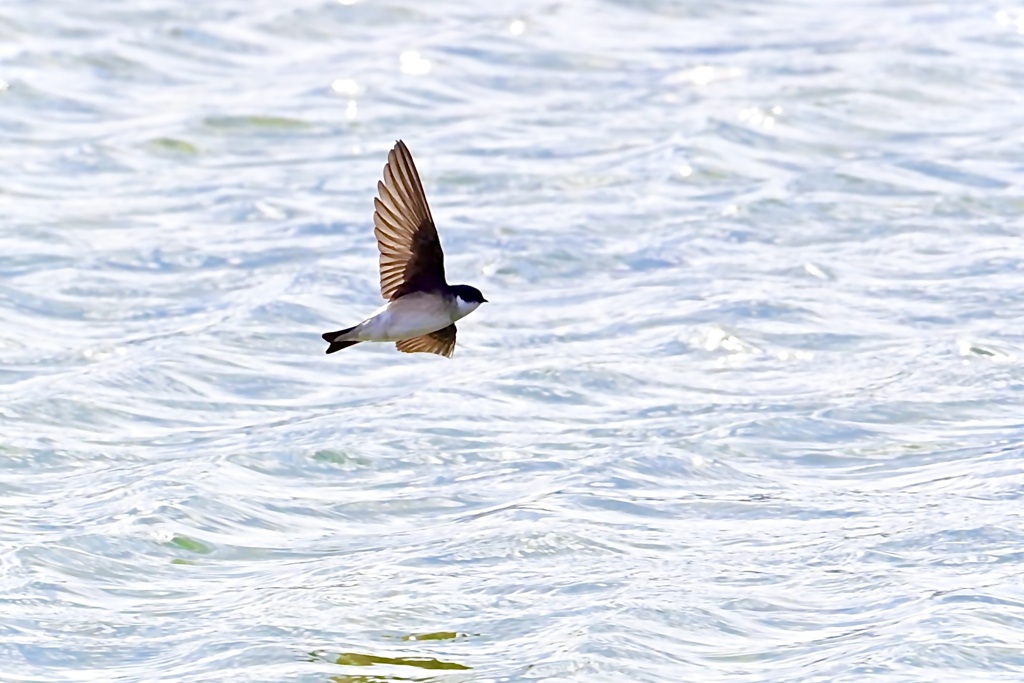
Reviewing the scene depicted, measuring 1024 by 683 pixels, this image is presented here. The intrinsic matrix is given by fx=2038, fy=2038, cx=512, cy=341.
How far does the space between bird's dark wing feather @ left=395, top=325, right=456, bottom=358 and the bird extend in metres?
0.09

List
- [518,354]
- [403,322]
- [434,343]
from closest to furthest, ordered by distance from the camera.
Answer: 1. [403,322]
2. [434,343]
3. [518,354]

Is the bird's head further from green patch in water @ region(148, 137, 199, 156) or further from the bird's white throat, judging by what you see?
green patch in water @ region(148, 137, 199, 156)

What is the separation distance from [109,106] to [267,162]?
56.7 inches

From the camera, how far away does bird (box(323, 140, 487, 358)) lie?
202 inches

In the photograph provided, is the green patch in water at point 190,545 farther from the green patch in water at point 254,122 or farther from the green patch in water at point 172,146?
the green patch in water at point 254,122

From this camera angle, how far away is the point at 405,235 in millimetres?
5277

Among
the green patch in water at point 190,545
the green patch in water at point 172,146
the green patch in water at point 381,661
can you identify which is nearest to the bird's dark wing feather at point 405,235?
the green patch in water at point 381,661

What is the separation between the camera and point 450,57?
13.4 meters

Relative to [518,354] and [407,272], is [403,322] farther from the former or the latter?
[518,354]

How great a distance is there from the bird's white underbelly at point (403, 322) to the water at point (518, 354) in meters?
0.95

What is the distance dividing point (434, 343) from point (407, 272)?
0.26 metres

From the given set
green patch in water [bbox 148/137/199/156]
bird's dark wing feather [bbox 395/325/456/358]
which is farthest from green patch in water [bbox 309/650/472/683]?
green patch in water [bbox 148/137/199/156]

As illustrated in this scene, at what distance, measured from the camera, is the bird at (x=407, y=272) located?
5.13 meters

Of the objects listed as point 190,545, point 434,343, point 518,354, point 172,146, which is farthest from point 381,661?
point 172,146
